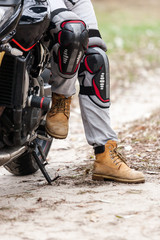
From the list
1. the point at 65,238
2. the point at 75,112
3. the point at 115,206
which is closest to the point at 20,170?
the point at 115,206

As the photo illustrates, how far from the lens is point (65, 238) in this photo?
2.15 metres

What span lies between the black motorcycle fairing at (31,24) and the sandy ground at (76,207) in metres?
0.87

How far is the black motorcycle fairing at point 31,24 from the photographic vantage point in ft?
8.27

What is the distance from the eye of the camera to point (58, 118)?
3174mm

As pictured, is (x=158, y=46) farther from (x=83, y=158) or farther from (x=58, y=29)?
(x=58, y=29)

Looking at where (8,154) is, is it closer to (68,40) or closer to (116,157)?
(68,40)

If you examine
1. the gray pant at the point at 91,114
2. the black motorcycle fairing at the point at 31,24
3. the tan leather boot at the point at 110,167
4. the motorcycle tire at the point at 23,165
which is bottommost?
the motorcycle tire at the point at 23,165

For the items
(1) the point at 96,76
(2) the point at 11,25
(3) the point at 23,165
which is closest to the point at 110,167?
(1) the point at 96,76

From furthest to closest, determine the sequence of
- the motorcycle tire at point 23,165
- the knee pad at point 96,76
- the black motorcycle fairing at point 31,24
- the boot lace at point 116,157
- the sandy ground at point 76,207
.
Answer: the motorcycle tire at point 23,165 < the boot lace at point 116,157 < the knee pad at point 96,76 < the black motorcycle fairing at point 31,24 < the sandy ground at point 76,207

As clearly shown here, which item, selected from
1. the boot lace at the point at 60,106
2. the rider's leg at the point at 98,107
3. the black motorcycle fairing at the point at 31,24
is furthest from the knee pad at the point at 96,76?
the black motorcycle fairing at the point at 31,24

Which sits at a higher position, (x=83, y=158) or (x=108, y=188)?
(x=108, y=188)

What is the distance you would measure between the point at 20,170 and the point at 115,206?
1.30 meters

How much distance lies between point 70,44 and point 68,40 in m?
0.03

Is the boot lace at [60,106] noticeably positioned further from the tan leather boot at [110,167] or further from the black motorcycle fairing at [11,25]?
the black motorcycle fairing at [11,25]
